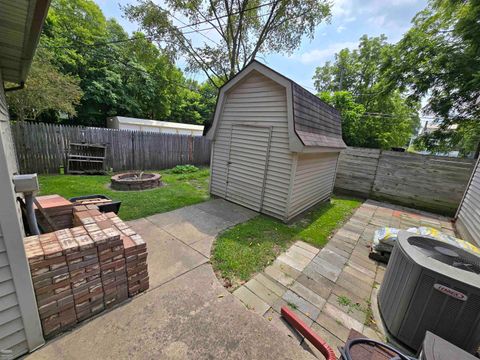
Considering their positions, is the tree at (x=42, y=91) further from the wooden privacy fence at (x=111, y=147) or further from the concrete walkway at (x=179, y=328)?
the concrete walkway at (x=179, y=328)

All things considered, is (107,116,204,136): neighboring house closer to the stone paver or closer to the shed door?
the shed door

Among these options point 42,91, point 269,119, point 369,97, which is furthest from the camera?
point 369,97

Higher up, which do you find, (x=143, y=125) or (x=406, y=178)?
(x=143, y=125)

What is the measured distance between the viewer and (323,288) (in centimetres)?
282

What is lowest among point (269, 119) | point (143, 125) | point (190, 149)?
point (190, 149)

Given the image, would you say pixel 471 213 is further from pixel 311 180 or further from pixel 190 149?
pixel 190 149

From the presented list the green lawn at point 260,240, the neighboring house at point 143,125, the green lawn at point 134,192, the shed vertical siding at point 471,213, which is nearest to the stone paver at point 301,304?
the green lawn at point 260,240

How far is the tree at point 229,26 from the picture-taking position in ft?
32.2

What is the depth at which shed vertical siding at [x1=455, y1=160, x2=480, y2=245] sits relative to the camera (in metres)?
4.40

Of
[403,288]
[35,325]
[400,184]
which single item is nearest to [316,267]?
[403,288]

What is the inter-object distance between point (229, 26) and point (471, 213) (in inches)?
496

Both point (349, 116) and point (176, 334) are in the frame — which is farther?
point (349, 116)

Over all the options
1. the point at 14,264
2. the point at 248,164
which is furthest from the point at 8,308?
the point at 248,164

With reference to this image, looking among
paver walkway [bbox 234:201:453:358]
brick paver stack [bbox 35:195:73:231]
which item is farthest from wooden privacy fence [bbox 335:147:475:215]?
brick paver stack [bbox 35:195:73:231]
